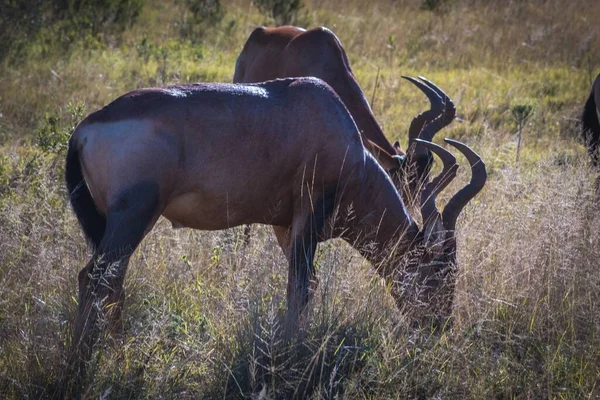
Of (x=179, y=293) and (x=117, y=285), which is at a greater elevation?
(x=117, y=285)

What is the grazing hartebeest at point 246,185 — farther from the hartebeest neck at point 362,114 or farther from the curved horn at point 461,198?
the hartebeest neck at point 362,114

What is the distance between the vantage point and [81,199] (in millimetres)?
4867

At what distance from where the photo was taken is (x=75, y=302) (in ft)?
17.0

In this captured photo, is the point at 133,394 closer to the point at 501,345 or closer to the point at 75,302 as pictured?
the point at 75,302

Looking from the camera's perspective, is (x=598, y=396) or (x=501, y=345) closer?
(x=598, y=396)

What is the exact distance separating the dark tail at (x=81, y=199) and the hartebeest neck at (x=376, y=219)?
170 centimetres

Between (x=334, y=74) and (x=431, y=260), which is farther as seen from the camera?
(x=334, y=74)

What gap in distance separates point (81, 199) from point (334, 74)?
12.3 ft

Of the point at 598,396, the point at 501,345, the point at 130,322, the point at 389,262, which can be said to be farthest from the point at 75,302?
the point at 598,396

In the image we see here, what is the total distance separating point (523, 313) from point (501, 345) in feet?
1.15

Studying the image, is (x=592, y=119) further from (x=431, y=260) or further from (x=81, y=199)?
(x=81, y=199)

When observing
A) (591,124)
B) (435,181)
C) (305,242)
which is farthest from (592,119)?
(305,242)

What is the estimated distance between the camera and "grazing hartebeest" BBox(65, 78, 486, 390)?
4723mm

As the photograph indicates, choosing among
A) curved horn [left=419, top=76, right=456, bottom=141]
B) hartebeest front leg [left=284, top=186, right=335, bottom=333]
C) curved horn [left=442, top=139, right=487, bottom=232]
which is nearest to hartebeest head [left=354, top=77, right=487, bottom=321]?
curved horn [left=442, top=139, right=487, bottom=232]
